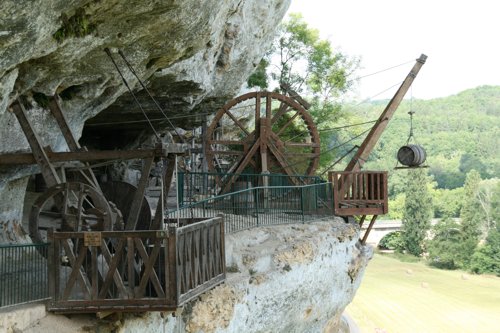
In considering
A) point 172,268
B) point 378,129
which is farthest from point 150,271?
point 378,129

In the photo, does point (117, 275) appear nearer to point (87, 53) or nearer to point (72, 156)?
point (72, 156)

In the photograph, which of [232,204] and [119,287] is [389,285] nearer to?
[232,204]

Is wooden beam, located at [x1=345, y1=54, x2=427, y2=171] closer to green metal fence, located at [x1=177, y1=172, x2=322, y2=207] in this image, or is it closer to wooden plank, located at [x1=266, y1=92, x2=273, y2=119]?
green metal fence, located at [x1=177, y1=172, x2=322, y2=207]

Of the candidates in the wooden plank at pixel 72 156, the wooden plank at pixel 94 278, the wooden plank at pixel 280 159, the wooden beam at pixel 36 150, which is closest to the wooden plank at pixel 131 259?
the wooden plank at pixel 94 278

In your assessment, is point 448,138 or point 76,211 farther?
point 448,138

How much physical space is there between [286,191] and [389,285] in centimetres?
3095

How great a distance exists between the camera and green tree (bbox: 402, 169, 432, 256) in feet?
201

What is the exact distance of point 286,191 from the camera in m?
16.0

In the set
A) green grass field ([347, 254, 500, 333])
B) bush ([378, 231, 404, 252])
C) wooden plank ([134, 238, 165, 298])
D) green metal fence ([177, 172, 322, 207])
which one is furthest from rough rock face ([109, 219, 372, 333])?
bush ([378, 231, 404, 252])

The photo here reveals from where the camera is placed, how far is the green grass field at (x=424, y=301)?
34344 mm

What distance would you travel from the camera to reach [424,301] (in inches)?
1570

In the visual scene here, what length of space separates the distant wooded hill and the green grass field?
36281 mm

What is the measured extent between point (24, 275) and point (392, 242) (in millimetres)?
58029

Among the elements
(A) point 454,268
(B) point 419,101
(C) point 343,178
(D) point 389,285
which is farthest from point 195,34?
(B) point 419,101
